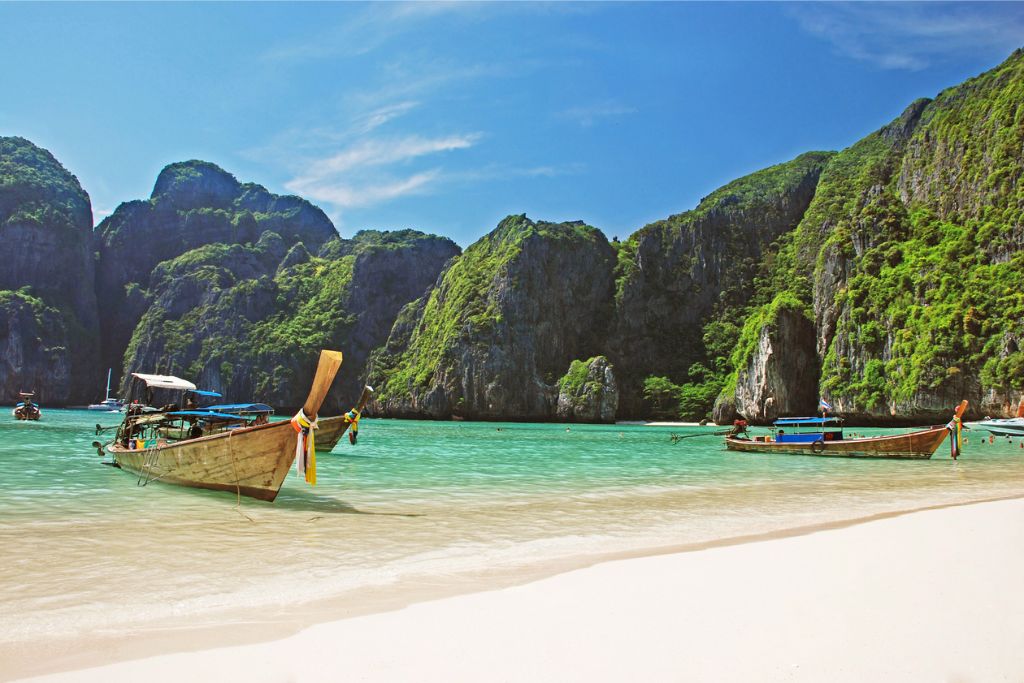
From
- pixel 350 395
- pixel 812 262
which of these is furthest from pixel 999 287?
pixel 350 395

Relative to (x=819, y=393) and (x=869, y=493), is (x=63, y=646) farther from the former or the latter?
(x=819, y=393)

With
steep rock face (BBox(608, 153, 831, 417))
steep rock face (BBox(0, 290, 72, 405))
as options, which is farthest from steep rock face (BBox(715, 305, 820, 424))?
steep rock face (BBox(0, 290, 72, 405))

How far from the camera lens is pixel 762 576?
6652 mm

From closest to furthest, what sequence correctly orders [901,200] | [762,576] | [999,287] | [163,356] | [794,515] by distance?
[762,576]
[794,515]
[999,287]
[901,200]
[163,356]

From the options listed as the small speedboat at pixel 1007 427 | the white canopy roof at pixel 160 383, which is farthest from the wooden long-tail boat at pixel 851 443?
the white canopy roof at pixel 160 383

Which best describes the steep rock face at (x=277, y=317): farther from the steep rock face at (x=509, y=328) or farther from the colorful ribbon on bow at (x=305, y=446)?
the colorful ribbon on bow at (x=305, y=446)

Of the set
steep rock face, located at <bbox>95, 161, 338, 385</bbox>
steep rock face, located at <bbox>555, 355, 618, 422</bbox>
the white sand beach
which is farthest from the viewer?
steep rock face, located at <bbox>95, 161, 338, 385</bbox>

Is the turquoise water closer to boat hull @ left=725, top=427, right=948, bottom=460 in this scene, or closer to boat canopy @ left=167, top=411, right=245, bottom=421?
boat canopy @ left=167, top=411, right=245, bottom=421

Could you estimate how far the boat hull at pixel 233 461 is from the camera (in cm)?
1222

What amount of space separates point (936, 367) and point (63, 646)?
2749 inches

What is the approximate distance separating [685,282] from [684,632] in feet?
343

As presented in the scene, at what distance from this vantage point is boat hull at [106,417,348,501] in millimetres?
12219

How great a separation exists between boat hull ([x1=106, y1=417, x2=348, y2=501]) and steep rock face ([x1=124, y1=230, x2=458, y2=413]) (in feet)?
346

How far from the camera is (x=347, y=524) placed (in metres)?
10.2
